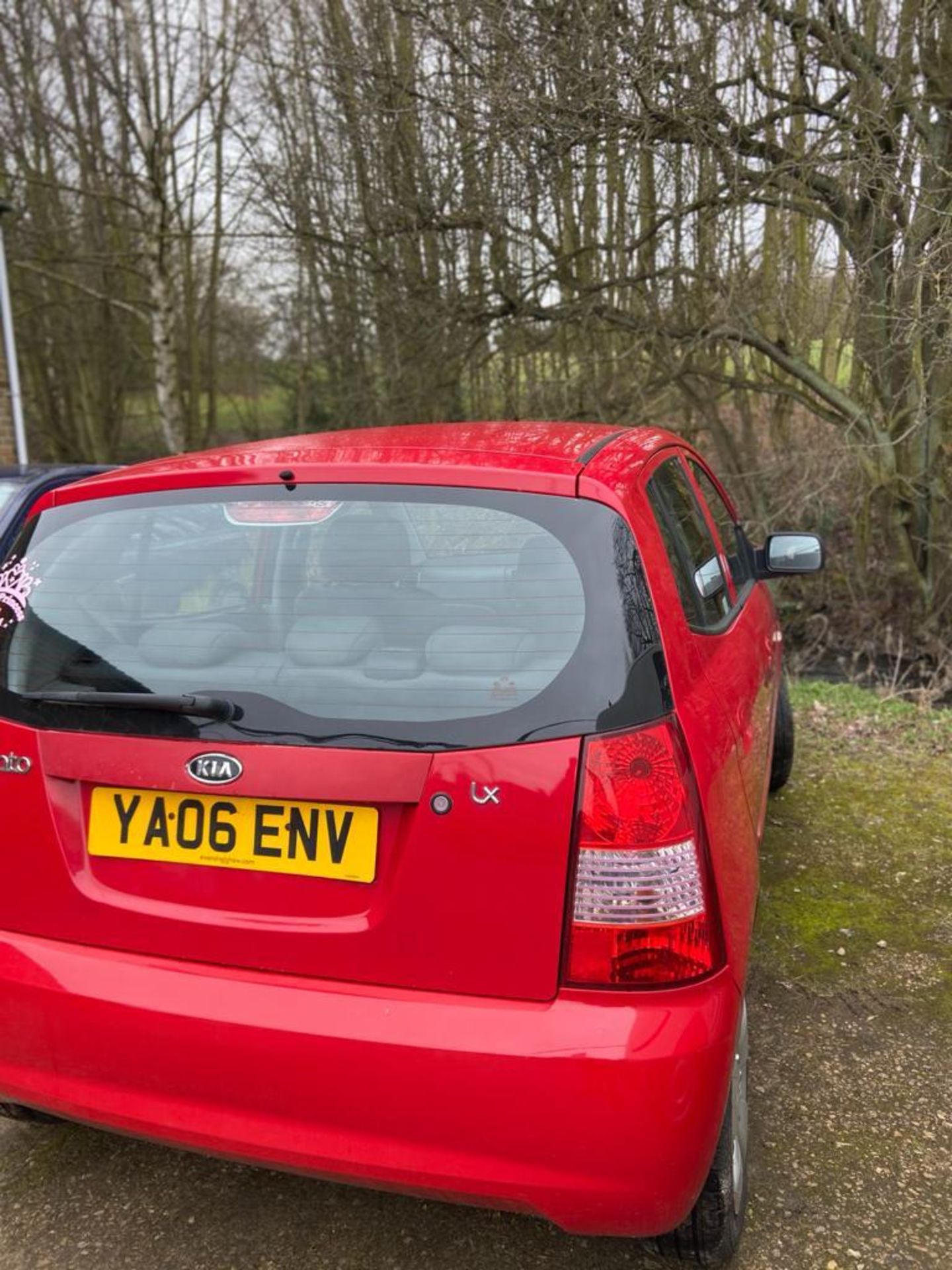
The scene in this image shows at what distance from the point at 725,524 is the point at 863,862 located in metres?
1.46

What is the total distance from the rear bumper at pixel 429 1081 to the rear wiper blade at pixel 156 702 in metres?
0.47

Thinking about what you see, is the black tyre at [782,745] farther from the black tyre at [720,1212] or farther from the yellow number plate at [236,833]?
the yellow number plate at [236,833]

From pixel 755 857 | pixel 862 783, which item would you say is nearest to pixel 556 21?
pixel 862 783

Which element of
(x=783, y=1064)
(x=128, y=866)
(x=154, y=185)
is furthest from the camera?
(x=154, y=185)

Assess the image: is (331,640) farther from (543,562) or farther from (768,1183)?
(768,1183)

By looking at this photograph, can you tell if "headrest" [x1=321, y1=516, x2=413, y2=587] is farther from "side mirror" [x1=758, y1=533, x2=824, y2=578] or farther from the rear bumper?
"side mirror" [x1=758, y1=533, x2=824, y2=578]

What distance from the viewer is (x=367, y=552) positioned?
186cm

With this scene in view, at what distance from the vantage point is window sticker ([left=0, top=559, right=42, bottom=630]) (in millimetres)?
2039

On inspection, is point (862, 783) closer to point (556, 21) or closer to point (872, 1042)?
point (872, 1042)

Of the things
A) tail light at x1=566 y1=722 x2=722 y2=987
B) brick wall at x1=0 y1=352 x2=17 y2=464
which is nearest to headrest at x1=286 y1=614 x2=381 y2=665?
tail light at x1=566 y1=722 x2=722 y2=987

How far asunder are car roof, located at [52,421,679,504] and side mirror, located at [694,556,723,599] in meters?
0.36

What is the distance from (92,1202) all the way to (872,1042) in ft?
6.78

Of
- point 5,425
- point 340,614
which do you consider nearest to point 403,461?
point 340,614

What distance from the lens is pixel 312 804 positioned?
5.48ft
